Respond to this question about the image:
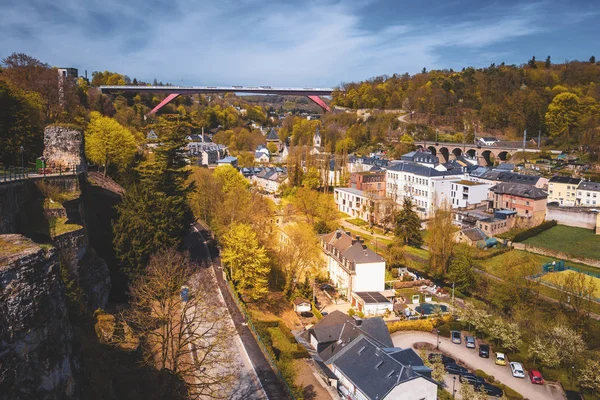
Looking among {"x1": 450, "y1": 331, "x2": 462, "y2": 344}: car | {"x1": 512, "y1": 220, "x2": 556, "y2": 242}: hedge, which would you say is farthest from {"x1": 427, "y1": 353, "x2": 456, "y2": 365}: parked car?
{"x1": 512, "y1": 220, "x2": 556, "y2": 242}: hedge

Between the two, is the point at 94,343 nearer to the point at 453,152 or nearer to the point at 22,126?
the point at 22,126

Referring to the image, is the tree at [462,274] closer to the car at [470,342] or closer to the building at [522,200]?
the car at [470,342]

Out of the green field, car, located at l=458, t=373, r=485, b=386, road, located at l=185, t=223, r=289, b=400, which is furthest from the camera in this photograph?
the green field

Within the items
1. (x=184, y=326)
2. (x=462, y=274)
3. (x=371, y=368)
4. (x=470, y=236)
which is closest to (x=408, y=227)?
(x=470, y=236)

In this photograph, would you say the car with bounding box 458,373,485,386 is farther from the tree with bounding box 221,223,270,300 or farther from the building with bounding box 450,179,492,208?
the building with bounding box 450,179,492,208

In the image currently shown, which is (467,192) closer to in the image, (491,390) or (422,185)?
(422,185)

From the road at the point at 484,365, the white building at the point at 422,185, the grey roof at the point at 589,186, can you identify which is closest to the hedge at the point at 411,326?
the road at the point at 484,365

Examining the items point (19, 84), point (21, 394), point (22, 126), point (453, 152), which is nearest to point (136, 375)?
point (21, 394)
